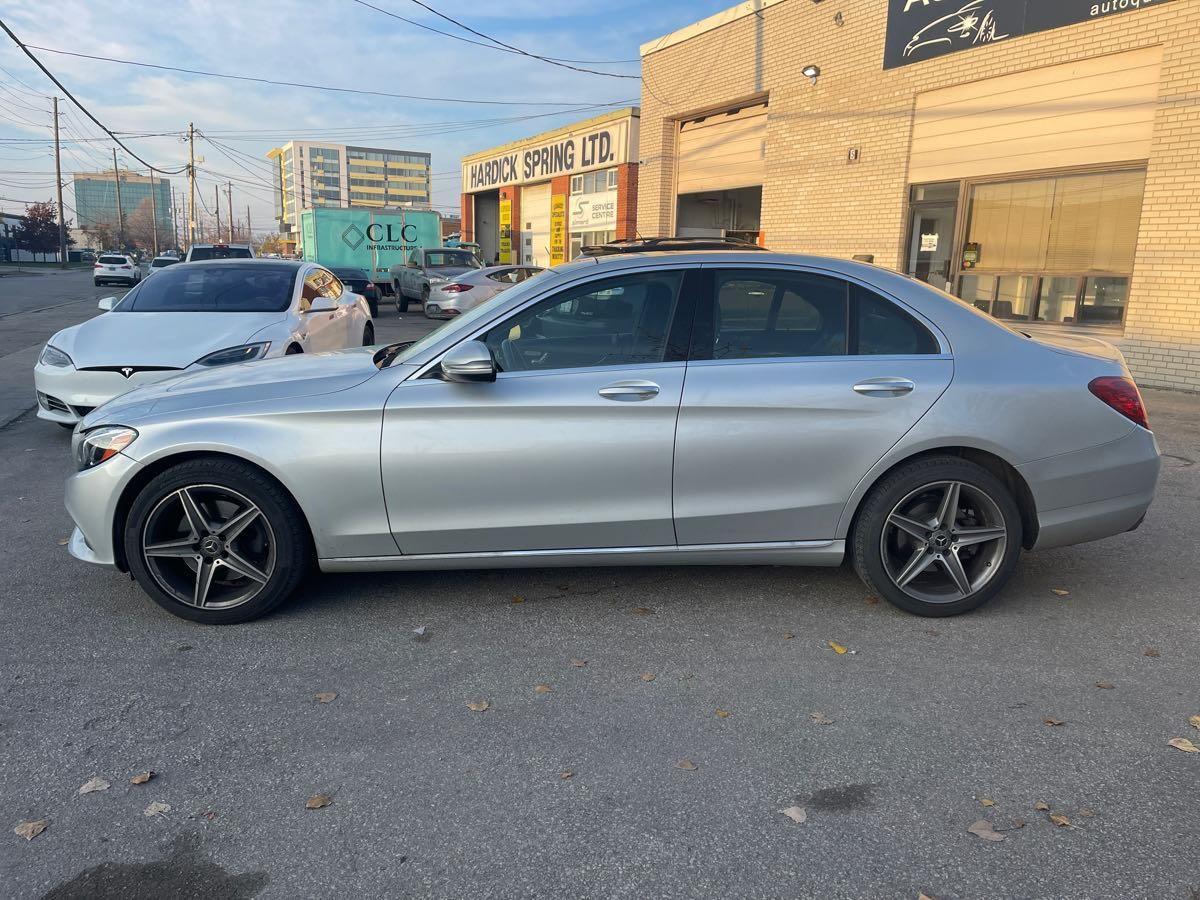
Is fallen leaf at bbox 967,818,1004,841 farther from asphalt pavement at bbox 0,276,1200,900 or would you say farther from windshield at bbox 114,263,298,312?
windshield at bbox 114,263,298,312

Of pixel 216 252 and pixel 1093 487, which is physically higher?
pixel 216 252

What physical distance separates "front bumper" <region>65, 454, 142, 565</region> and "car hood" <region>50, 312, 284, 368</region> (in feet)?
10.0

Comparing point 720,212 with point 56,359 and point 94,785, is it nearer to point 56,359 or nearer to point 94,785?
point 56,359

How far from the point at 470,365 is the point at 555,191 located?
82.7 ft

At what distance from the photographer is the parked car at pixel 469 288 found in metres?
18.2

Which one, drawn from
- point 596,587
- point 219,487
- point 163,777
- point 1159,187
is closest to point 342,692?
point 163,777

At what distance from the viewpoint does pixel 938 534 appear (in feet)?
13.1

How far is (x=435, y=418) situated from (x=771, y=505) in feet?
5.06

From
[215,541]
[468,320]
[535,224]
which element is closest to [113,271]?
[535,224]

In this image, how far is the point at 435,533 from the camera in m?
3.87

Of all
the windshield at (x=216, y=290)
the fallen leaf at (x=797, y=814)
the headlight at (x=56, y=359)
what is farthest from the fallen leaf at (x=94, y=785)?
the windshield at (x=216, y=290)

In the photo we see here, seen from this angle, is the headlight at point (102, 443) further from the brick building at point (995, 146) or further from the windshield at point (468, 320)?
the brick building at point (995, 146)

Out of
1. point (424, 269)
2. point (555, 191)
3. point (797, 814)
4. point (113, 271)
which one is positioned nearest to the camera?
point (797, 814)

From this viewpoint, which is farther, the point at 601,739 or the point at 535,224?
the point at 535,224
